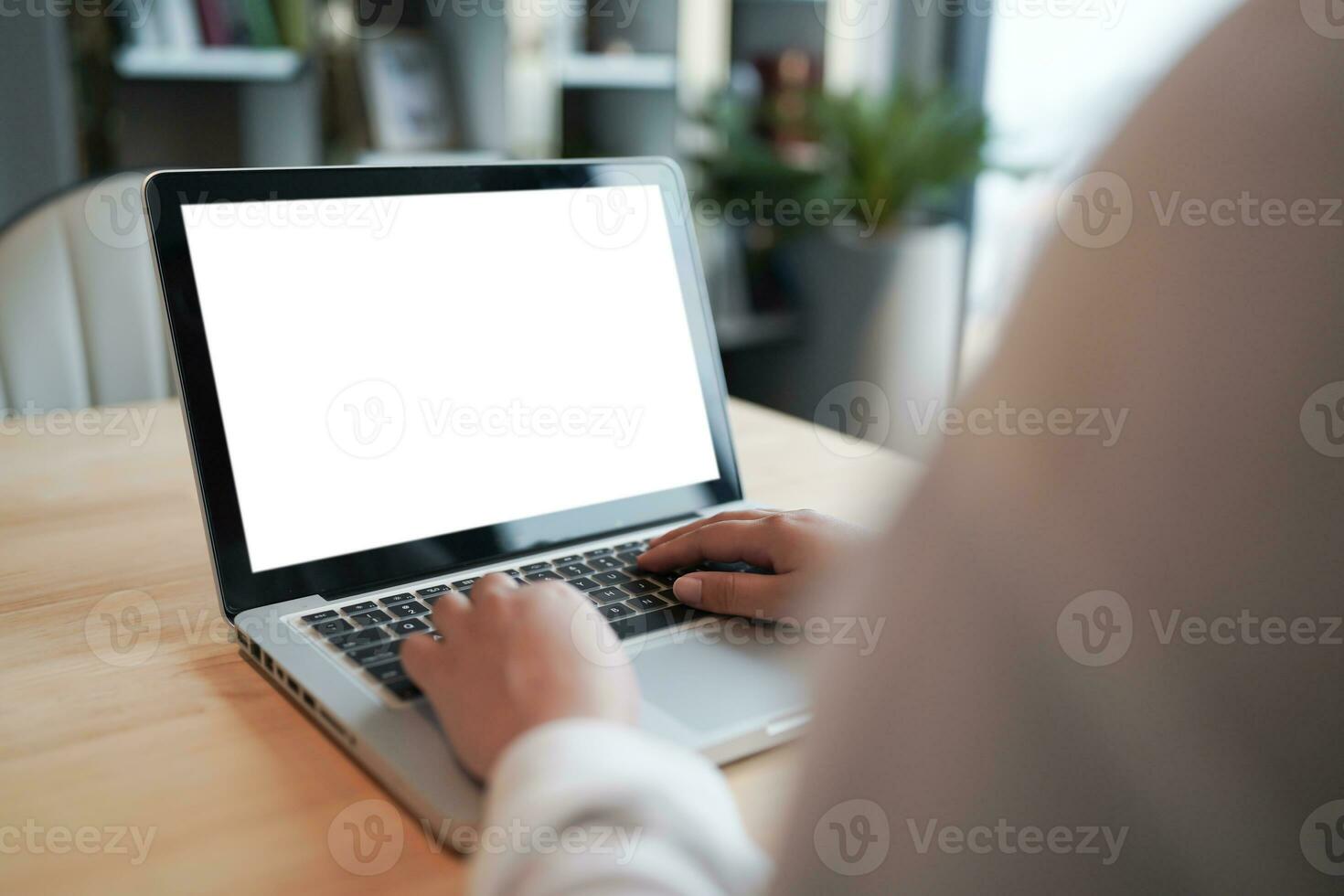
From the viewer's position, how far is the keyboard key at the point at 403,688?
0.57 m

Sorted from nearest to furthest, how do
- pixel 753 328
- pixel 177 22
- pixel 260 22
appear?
pixel 177 22 → pixel 260 22 → pixel 753 328

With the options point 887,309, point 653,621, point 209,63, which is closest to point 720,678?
point 653,621

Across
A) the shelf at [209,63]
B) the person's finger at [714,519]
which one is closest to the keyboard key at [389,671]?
the person's finger at [714,519]

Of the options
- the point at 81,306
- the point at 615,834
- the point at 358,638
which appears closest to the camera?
the point at 615,834

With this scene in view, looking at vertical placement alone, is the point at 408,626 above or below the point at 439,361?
below

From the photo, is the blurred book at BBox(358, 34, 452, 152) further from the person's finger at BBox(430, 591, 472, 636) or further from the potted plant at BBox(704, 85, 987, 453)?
the person's finger at BBox(430, 591, 472, 636)

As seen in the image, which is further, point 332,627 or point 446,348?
point 446,348

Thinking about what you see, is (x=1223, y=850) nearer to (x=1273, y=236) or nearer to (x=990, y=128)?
(x=1273, y=236)

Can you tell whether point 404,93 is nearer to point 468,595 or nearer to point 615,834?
point 468,595

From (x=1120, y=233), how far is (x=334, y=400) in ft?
1.82

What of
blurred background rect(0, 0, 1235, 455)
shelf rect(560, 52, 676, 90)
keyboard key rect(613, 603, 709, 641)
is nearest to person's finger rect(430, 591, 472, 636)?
keyboard key rect(613, 603, 709, 641)

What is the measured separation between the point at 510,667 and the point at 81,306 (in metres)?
1.23

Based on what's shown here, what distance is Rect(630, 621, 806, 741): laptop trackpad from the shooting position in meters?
0.58

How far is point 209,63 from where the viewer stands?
2.29m
